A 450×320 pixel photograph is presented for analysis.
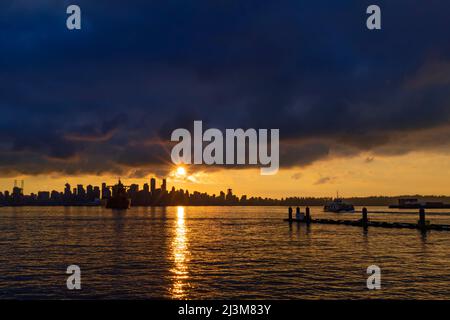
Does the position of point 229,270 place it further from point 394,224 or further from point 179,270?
point 394,224

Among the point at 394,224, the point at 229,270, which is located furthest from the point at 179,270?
the point at 394,224

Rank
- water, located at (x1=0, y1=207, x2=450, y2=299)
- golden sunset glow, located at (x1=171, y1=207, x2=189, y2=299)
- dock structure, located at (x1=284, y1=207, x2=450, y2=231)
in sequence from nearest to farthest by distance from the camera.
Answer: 1. water, located at (x1=0, y1=207, x2=450, y2=299)
2. golden sunset glow, located at (x1=171, y1=207, x2=189, y2=299)
3. dock structure, located at (x1=284, y1=207, x2=450, y2=231)

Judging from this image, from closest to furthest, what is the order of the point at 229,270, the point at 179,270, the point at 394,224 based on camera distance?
the point at 229,270, the point at 179,270, the point at 394,224

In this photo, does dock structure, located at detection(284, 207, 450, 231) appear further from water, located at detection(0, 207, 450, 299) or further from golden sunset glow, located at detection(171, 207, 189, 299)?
golden sunset glow, located at detection(171, 207, 189, 299)

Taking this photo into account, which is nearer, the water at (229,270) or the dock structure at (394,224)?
the water at (229,270)

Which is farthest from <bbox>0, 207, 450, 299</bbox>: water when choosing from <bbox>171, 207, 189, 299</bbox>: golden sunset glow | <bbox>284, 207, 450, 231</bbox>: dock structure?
<bbox>284, 207, 450, 231</bbox>: dock structure

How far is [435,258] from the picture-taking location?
46969 millimetres

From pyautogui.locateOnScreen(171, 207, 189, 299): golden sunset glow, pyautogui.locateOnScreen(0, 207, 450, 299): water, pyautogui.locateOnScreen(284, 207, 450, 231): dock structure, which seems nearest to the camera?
pyautogui.locateOnScreen(0, 207, 450, 299): water

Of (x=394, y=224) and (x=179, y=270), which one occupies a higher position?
(x=394, y=224)

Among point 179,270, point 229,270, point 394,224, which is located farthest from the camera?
point 394,224

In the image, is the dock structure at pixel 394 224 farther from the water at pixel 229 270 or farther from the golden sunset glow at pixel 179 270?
the golden sunset glow at pixel 179 270

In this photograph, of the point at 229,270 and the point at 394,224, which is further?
the point at 394,224

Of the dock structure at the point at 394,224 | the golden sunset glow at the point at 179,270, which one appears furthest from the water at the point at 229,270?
the dock structure at the point at 394,224
